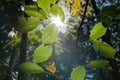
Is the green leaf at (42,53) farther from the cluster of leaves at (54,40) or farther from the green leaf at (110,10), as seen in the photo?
the green leaf at (110,10)

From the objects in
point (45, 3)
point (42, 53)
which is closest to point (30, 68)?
point (42, 53)

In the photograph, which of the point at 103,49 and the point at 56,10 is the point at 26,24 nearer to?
the point at 56,10

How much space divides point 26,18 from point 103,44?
0.18m

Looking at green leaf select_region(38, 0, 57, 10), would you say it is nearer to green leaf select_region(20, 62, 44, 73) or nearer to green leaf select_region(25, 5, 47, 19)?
green leaf select_region(25, 5, 47, 19)

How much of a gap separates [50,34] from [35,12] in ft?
0.18

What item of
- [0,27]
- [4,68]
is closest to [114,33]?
[0,27]

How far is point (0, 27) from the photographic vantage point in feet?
58.4

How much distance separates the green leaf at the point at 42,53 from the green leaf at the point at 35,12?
0.07m

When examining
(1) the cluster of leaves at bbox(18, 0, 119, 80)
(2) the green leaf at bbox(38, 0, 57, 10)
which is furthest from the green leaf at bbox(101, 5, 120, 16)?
(2) the green leaf at bbox(38, 0, 57, 10)

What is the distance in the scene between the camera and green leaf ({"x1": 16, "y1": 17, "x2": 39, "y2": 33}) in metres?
0.61

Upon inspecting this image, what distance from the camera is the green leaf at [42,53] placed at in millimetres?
642

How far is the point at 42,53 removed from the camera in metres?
0.65

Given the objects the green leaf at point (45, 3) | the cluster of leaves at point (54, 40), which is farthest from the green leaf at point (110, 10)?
the green leaf at point (45, 3)

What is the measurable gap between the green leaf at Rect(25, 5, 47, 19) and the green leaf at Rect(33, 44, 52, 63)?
0.23ft
